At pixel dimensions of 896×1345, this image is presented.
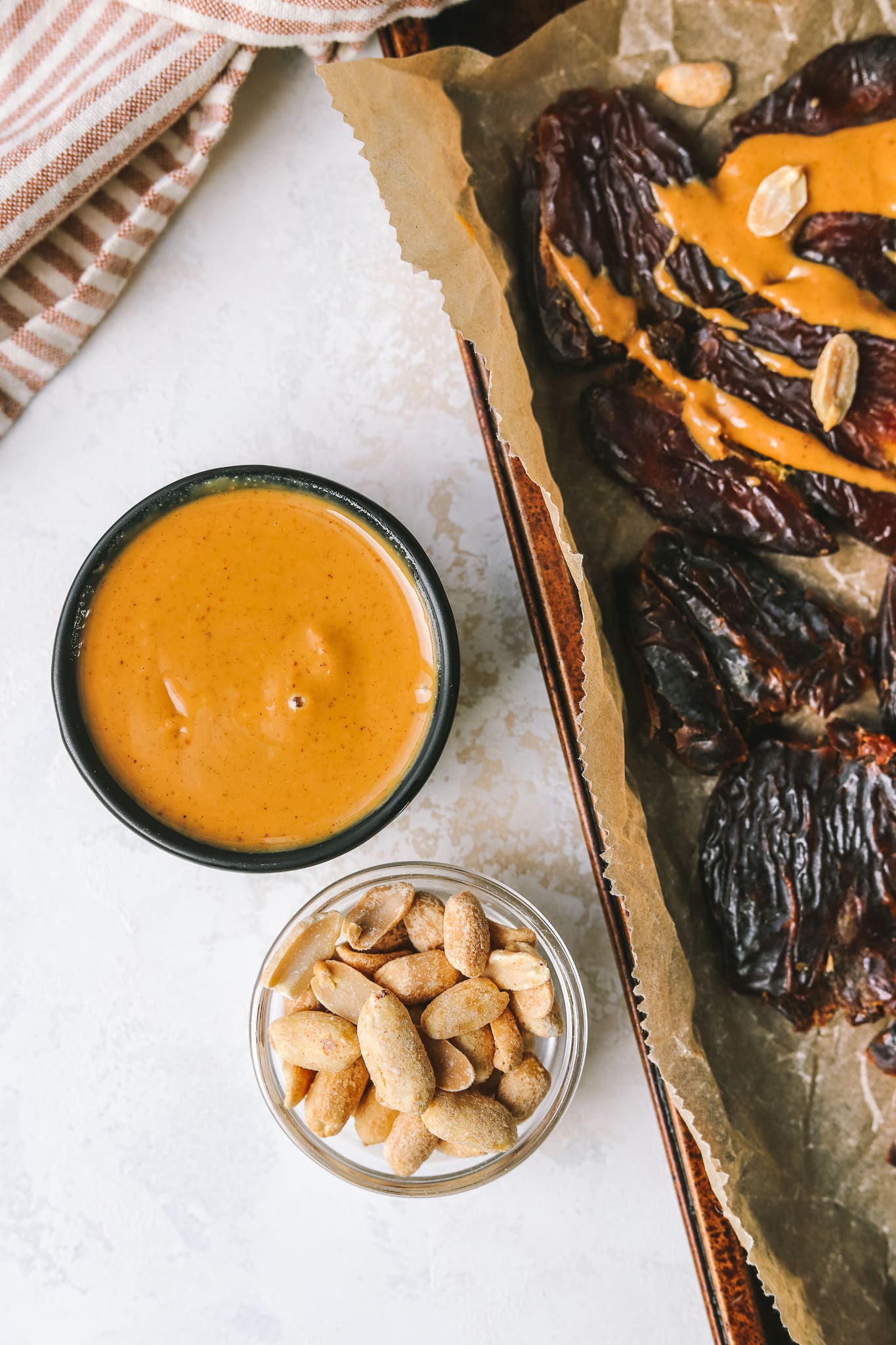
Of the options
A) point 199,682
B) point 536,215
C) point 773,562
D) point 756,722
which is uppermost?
point 536,215

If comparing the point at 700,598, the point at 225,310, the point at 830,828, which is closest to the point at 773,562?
the point at 700,598

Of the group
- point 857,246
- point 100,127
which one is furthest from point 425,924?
point 100,127

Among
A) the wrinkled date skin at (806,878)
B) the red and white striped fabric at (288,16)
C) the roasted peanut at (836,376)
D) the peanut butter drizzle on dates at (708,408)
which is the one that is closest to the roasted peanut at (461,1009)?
the wrinkled date skin at (806,878)

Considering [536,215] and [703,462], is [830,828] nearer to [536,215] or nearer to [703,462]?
[703,462]

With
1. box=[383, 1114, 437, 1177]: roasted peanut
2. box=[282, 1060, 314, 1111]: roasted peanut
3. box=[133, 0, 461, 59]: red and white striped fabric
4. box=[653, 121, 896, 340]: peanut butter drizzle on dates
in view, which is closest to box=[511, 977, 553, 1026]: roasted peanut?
box=[383, 1114, 437, 1177]: roasted peanut

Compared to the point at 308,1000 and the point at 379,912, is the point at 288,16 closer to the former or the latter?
the point at 379,912

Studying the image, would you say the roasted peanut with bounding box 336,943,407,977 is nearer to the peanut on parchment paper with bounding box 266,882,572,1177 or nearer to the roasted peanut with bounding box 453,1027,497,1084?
the peanut on parchment paper with bounding box 266,882,572,1177

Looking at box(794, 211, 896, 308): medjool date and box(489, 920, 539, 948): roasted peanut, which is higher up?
box(794, 211, 896, 308): medjool date

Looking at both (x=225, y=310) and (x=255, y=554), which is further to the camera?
(x=225, y=310)
